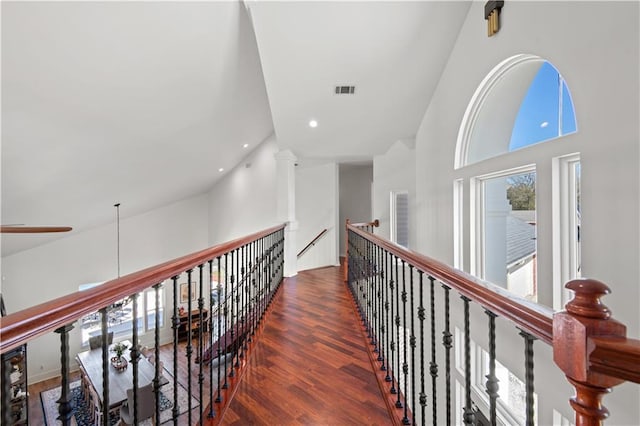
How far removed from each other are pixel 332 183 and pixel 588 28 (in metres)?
5.51

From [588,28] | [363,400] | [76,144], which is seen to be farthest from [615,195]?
[76,144]

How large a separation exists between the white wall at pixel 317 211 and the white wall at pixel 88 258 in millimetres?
4594

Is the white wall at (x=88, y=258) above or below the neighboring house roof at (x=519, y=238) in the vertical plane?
below

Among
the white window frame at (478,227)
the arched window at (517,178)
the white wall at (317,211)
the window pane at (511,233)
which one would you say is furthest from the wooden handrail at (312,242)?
the window pane at (511,233)

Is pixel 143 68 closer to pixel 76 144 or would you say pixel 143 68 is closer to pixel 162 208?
pixel 76 144

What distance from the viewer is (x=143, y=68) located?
3117 millimetres

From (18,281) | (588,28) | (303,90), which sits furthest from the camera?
(18,281)

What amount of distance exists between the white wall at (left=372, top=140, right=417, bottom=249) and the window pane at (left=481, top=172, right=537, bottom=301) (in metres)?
1.96

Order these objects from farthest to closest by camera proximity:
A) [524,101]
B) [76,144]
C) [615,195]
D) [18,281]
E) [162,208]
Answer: [162,208] < [18,281] < [76,144] < [524,101] < [615,195]

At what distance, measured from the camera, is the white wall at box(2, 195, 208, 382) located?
6.71 metres

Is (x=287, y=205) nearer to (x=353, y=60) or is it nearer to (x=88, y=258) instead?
(x=353, y=60)

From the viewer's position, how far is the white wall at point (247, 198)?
7.31 m

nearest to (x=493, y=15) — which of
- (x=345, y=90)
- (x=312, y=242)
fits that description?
(x=345, y=90)

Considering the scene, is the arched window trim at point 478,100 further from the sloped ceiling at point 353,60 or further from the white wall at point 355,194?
the white wall at point 355,194
